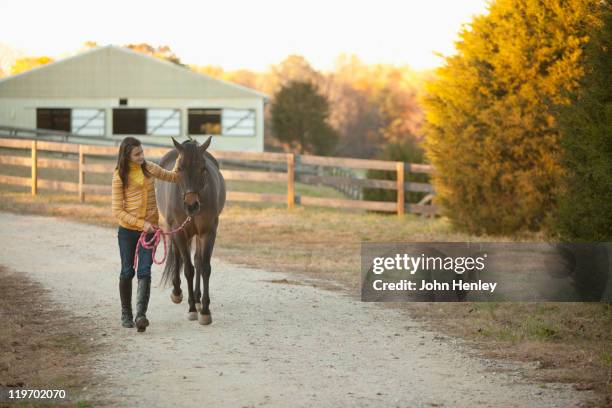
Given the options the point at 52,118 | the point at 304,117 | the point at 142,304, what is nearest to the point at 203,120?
the point at 52,118

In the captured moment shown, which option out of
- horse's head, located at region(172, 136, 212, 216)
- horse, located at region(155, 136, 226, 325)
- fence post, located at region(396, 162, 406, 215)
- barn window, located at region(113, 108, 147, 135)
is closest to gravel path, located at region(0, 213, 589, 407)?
horse, located at region(155, 136, 226, 325)

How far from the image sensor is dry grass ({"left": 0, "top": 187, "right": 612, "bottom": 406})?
723cm

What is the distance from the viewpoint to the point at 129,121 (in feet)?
153

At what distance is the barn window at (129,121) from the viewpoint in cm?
4647

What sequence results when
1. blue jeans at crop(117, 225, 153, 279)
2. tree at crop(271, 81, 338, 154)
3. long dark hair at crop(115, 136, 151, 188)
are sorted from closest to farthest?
long dark hair at crop(115, 136, 151, 188)
blue jeans at crop(117, 225, 153, 279)
tree at crop(271, 81, 338, 154)

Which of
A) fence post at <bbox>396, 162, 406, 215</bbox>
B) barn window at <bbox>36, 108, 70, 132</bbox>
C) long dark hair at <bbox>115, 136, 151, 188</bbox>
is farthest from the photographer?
barn window at <bbox>36, 108, 70, 132</bbox>

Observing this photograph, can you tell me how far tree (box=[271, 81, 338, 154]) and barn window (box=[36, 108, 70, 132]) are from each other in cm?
1563

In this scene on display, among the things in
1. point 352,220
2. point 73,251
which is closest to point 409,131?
point 352,220

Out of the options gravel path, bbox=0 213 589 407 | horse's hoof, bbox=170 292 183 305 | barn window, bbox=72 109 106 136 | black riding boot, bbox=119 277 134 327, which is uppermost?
barn window, bbox=72 109 106 136

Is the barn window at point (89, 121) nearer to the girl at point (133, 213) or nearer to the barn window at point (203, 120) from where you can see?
the barn window at point (203, 120)

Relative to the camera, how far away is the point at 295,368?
673 centimetres

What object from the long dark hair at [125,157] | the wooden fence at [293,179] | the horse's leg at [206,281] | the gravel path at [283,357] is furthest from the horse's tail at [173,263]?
the wooden fence at [293,179]

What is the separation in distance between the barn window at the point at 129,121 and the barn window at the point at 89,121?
655 millimetres

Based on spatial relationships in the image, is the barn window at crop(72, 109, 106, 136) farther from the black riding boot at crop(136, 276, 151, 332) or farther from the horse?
the black riding boot at crop(136, 276, 151, 332)
